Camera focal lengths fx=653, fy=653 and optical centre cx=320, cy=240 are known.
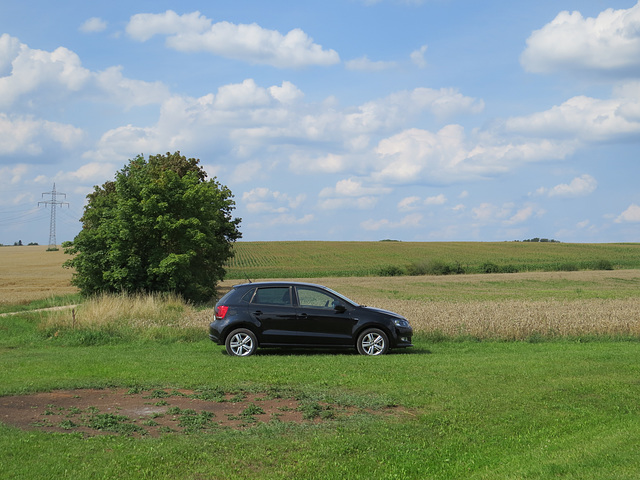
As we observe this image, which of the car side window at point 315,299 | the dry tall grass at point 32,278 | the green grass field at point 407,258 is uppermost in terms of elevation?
the green grass field at point 407,258

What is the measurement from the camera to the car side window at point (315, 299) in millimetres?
15172

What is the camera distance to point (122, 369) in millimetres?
12617

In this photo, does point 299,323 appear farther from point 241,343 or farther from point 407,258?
point 407,258

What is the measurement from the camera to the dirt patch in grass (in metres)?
7.96

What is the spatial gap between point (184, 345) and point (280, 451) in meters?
11.1

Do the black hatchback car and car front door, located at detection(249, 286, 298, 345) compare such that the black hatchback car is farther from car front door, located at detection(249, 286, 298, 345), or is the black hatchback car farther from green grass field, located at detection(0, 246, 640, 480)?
green grass field, located at detection(0, 246, 640, 480)

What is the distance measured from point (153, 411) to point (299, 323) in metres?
6.41

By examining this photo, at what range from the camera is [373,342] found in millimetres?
15164

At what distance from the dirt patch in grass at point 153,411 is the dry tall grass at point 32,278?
105 ft

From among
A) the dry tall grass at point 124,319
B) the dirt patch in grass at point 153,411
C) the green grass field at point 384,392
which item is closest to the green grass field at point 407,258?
the dry tall grass at point 124,319

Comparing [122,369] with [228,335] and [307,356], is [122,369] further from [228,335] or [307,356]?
[307,356]

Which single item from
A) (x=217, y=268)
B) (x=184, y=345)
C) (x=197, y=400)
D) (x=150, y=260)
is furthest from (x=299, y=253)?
(x=197, y=400)

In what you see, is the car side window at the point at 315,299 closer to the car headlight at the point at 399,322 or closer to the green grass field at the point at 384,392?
the green grass field at the point at 384,392

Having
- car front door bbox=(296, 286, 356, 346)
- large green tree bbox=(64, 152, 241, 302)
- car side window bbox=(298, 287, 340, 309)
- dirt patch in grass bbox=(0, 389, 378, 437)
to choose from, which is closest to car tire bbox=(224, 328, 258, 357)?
car front door bbox=(296, 286, 356, 346)
